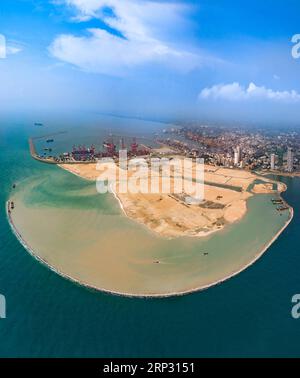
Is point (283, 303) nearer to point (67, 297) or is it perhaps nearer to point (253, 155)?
point (67, 297)

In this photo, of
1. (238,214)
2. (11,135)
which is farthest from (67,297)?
(11,135)

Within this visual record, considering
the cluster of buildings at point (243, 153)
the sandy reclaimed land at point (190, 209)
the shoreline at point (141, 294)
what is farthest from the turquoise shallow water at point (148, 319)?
the cluster of buildings at point (243, 153)

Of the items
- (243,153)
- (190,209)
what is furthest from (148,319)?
(243,153)

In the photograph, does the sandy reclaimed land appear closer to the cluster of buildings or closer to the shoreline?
the shoreline

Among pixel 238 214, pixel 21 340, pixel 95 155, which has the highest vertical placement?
pixel 95 155

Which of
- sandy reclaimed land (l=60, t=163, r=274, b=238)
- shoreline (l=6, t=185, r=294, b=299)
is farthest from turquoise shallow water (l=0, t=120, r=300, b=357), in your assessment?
sandy reclaimed land (l=60, t=163, r=274, b=238)

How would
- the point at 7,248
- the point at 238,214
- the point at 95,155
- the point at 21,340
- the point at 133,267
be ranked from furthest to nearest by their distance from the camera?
the point at 95,155, the point at 238,214, the point at 7,248, the point at 133,267, the point at 21,340

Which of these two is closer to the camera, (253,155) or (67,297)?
(67,297)
